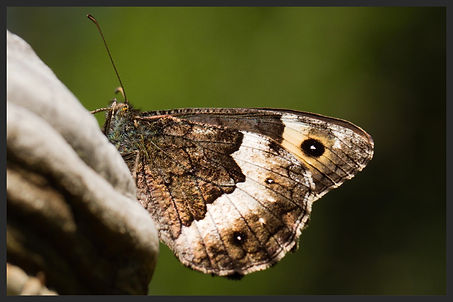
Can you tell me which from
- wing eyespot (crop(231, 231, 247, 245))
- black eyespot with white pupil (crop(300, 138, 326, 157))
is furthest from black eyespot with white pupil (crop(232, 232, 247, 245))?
black eyespot with white pupil (crop(300, 138, 326, 157))

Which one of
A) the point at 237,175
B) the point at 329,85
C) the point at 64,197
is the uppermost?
the point at 329,85

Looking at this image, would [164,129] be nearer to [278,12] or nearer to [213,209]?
[213,209]

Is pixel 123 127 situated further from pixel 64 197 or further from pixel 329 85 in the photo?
pixel 329 85

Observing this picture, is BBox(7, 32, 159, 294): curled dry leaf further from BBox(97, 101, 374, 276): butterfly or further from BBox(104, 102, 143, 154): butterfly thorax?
BBox(104, 102, 143, 154): butterfly thorax

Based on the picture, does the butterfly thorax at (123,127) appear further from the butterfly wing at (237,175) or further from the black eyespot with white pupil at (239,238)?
the black eyespot with white pupil at (239,238)

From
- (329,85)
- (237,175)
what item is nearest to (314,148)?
(237,175)
